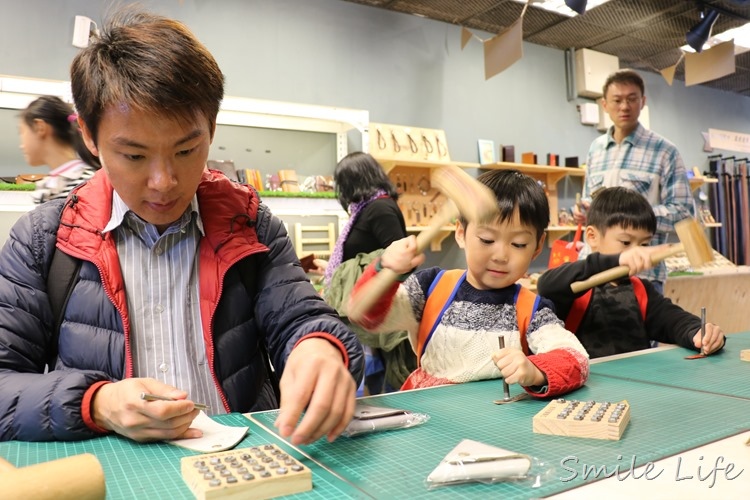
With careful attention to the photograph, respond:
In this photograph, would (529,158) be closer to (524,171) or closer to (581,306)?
(524,171)

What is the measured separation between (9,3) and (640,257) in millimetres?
3662

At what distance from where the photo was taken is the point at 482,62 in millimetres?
5285

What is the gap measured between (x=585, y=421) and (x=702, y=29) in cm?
520

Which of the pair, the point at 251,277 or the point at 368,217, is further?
the point at 368,217

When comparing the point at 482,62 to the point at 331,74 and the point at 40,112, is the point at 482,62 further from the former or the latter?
the point at 40,112

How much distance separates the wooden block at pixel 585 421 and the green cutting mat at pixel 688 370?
16.9 inches

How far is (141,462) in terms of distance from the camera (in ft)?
2.70

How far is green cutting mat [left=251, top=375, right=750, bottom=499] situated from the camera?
0.75m

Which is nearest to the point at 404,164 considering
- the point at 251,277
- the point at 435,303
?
the point at 435,303

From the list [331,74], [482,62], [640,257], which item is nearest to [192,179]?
[640,257]

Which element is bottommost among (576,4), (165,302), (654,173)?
(165,302)

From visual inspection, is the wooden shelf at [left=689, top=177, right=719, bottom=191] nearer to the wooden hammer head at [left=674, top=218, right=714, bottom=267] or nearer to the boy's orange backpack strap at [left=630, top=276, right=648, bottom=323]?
the boy's orange backpack strap at [left=630, top=276, right=648, bottom=323]

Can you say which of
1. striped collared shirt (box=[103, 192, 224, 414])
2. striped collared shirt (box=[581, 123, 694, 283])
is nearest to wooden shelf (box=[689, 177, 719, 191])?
striped collared shirt (box=[581, 123, 694, 283])

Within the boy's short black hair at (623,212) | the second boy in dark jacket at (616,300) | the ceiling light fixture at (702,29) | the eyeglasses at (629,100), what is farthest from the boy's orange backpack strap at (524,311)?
the ceiling light fixture at (702,29)
